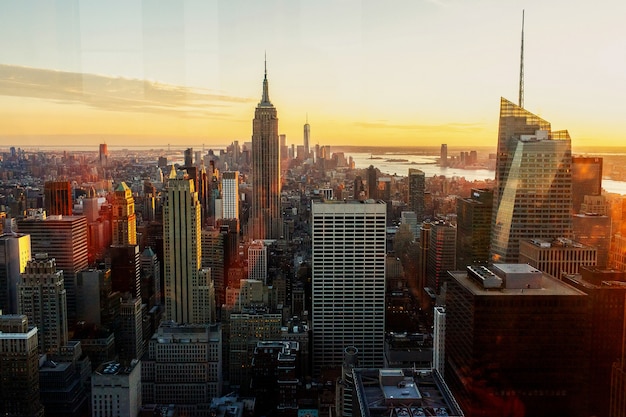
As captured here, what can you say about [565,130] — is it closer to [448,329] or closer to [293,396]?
[448,329]

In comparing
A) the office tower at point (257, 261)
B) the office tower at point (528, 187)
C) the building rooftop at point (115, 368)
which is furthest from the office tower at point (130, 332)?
the office tower at point (528, 187)

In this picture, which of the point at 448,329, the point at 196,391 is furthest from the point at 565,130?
the point at 196,391

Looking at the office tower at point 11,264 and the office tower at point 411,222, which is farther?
the office tower at point 411,222

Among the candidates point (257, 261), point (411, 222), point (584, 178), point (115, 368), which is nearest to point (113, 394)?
point (115, 368)

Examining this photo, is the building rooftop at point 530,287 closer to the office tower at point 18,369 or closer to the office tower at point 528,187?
the office tower at point 528,187

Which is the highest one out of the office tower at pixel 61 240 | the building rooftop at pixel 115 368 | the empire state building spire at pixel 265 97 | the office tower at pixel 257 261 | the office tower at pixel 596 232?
the empire state building spire at pixel 265 97

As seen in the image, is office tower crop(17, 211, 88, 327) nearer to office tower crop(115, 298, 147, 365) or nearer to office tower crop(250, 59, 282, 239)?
office tower crop(115, 298, 147, 365)

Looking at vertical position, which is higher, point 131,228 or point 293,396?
point 131,228
